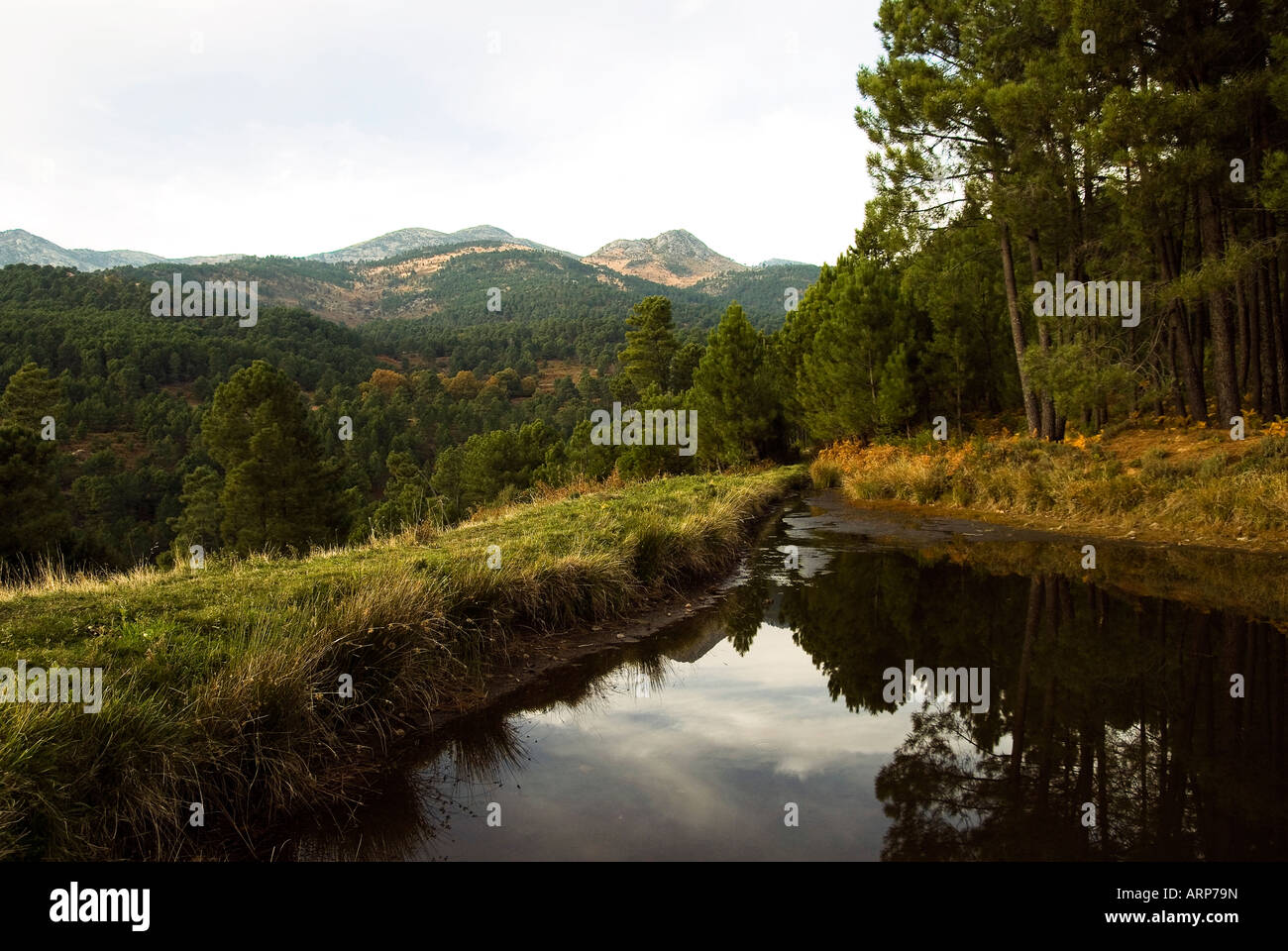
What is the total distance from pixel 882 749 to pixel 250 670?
13.3 ft

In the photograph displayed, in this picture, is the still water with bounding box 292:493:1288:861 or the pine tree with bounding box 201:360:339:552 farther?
the pine tree with bounding box 201:360:339:552

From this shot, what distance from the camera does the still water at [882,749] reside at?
12.2ft

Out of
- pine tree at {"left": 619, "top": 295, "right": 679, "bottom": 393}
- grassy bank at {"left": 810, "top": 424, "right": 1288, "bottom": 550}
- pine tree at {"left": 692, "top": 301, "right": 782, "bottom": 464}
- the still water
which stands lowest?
the still water

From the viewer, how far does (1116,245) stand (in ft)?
62.5

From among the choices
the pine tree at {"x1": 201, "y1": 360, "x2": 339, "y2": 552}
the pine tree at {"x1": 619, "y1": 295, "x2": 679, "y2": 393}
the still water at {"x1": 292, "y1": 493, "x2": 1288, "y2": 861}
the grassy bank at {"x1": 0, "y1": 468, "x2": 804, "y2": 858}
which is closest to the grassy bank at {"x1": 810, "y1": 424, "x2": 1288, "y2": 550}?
the still water at {"x1": 292, "y1": 493, "x2": 1288, "y2": 861}

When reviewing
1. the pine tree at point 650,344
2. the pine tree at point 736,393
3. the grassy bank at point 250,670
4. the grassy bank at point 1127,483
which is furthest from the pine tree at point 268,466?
the pine tree at point 650,344

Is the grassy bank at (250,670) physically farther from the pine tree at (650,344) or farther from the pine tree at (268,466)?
the pine tree at (650,344)

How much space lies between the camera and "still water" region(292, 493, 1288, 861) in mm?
3723

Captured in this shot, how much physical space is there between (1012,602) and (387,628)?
22.5 ft

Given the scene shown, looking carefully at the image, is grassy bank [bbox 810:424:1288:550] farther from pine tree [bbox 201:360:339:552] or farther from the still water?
pine tree [bbox 201:360:339:552]

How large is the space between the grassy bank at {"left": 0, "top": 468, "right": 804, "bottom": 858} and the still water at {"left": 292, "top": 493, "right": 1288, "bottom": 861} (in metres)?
0.55

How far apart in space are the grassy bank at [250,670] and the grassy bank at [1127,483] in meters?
8.95

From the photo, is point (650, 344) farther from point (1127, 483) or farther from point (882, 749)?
point (882, 749)
